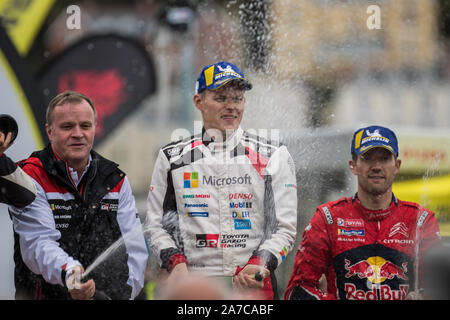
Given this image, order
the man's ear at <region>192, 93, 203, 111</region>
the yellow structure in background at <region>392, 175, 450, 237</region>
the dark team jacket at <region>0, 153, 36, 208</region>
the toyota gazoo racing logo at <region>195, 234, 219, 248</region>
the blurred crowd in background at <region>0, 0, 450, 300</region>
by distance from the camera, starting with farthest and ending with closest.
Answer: the blurred crowd in background at <region>0, 0, 450, 300</region> → the yellow structure in background at <region>392, 175, 450, 237</region> → the man's ear at <region>192, 93, 203, 111</region> → the toyota gazoo racing logo at <region>195, 234, 219, 248</region> → the dark team jacket at <region>0, 153, 36, 208</region>

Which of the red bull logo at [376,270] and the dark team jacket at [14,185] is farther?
the red bull logo at [376,270]

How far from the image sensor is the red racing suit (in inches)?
74.5

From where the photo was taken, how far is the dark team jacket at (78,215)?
1.92 metres

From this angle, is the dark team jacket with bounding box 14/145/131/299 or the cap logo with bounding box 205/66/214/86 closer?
the dark team jacket with bounding box 14/145/131/299

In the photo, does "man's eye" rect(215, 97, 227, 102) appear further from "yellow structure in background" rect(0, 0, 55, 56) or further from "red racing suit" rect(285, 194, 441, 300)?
"yellow structure in background" rect(0, 0, 55, 56)

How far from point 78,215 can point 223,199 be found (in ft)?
1.73

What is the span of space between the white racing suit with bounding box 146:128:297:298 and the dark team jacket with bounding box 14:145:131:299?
17 centimetres

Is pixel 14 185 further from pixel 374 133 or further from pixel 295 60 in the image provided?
pixel 295 60

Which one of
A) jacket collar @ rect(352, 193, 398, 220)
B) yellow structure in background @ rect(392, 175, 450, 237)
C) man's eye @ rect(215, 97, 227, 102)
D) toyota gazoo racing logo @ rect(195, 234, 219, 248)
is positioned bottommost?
toyota gazoo racing logo @ rect(195, 234, 219, 248)

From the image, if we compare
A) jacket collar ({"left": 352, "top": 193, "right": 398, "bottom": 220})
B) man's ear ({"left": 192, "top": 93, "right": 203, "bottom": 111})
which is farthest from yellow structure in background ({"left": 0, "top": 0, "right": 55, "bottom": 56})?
jacket collar ({"left": 352, "top": 193, "right": 398, "bottom": 220})

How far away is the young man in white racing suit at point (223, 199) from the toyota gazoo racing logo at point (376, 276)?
247 mm

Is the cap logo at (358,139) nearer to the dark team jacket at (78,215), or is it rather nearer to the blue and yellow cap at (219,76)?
the blue and yellow cap at (219,76)

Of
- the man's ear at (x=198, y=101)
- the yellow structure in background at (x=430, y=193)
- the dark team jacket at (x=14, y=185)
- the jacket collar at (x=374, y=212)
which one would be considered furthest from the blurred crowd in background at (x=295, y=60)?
the dark team jacket at (x=14, y=185)

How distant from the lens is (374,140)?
6.56 feet
